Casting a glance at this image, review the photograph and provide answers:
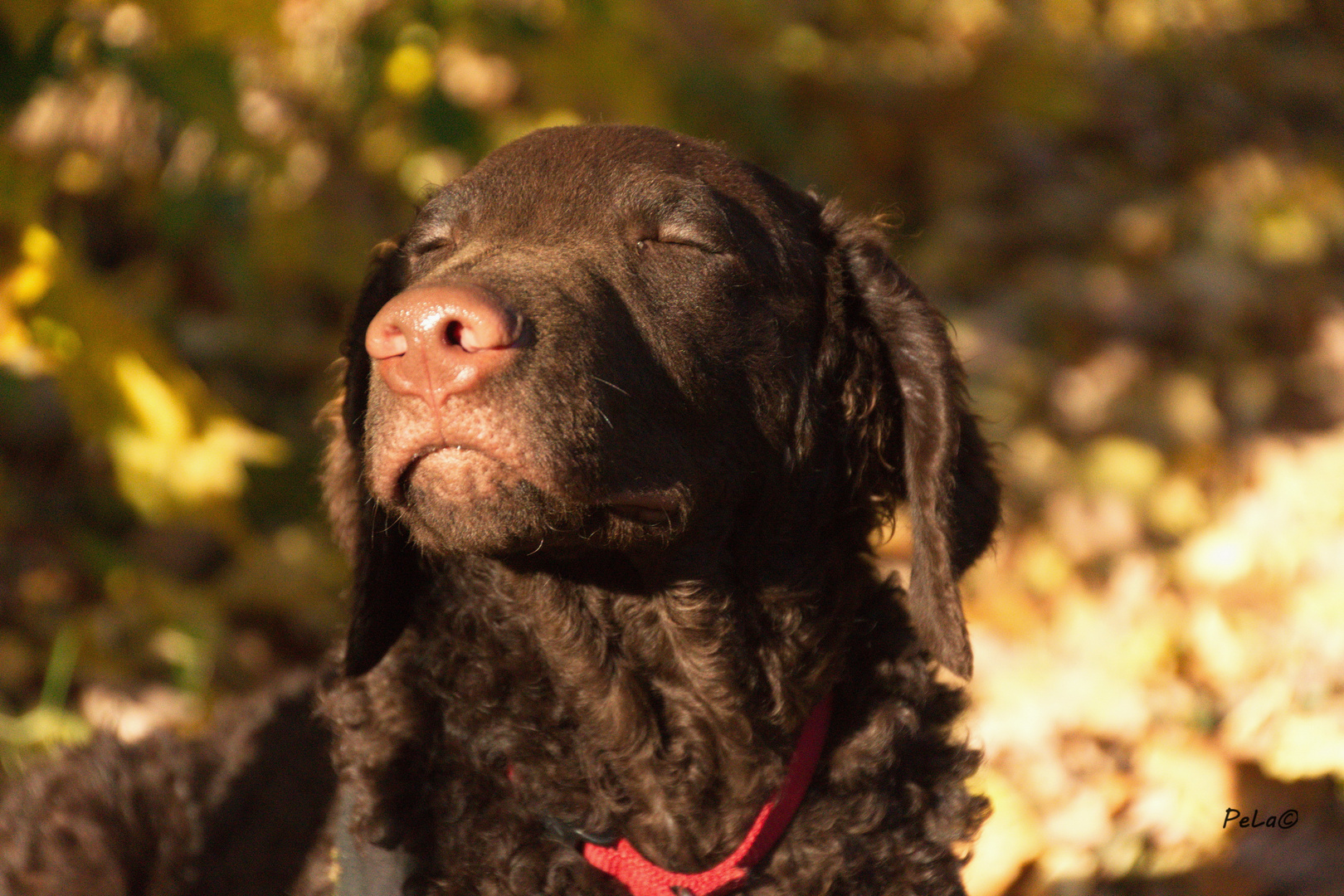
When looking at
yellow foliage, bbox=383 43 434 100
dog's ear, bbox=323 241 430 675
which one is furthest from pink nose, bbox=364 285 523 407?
yellow foliage, bbox=383 43 434 100

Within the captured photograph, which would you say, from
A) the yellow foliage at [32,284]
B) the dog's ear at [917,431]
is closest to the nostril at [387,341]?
the dog's ear at [917,431]

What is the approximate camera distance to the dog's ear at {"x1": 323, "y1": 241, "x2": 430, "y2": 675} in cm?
254

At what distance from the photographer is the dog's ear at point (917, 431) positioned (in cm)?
246

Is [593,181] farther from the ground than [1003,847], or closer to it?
farther from the ground

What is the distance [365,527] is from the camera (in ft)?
8.54

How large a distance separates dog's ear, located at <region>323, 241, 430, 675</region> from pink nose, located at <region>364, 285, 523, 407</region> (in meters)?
0.57

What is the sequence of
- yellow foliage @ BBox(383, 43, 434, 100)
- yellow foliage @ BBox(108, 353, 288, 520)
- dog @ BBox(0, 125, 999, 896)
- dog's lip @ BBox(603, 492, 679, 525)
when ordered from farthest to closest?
1. yellow foliage @ BBox(383, 43, 434, 100)
2. yellow foliage @ BBox(108, 353, 288, 520)
3. dog @ BBox(0, 125, 999, 896)
4. dog's lip @ BBox(603, 492, 679, 525)

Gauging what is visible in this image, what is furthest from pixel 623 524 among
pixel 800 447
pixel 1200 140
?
pixel 1200 140

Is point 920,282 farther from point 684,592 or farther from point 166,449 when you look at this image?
point 684,592

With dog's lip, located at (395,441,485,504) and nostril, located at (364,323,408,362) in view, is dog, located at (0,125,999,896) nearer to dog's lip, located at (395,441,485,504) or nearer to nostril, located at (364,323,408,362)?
dog's lip, located at (395,441,485,504)

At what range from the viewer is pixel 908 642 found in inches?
104

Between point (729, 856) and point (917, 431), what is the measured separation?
0.87m

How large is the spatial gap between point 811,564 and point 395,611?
0.82m

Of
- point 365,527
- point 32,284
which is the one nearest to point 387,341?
point 365,527
